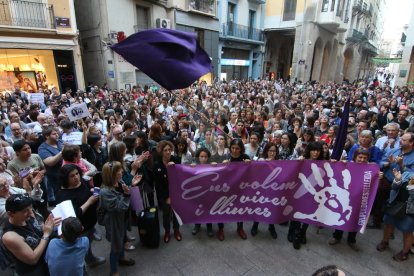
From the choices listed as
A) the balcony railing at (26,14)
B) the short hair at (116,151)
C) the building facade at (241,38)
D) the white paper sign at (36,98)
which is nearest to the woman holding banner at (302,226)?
the short hair at (116,151)

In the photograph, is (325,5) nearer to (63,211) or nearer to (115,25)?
(115,25)

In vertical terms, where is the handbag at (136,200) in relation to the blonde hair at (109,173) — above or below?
below

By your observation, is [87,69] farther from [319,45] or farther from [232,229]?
[319,45]

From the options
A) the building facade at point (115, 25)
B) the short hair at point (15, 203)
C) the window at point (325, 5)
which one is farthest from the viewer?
the window at point (325, 5)

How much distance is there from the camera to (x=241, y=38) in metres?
26.1

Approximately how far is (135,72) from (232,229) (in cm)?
1571

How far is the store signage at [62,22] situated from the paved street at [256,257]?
44.7 ft

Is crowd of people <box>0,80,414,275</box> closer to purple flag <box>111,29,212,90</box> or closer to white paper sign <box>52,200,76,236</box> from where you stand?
white paper sign <box>52,200,76,236</box>

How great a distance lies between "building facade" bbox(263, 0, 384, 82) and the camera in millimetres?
25812

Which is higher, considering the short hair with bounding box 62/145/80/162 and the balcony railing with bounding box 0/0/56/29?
the balcony railing with bounding box 0/0/56/29

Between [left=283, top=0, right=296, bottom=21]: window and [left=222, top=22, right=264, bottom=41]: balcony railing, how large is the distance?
10.2 ft

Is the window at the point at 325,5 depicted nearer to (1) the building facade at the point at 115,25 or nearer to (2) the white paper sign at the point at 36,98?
(1) the building facade at the point at 115,25

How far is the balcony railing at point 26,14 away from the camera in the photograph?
11750 millimetres

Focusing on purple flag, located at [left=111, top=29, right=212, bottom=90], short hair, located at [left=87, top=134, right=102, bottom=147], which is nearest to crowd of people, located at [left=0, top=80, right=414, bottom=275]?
short hair, located at [left=87, top=134, right=102, bottom=147]
